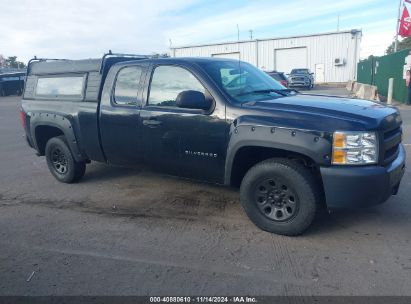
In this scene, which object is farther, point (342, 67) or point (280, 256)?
point (342, 67)

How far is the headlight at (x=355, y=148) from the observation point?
3.37 metres

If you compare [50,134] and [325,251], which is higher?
[50,134]

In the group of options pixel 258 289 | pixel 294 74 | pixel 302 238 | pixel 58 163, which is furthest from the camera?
pixel 294 74

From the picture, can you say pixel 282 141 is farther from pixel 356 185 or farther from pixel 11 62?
pixel 11 62

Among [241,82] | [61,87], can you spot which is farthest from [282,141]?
[61,87]

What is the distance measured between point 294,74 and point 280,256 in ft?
88.3

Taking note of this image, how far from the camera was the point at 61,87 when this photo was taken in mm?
5750

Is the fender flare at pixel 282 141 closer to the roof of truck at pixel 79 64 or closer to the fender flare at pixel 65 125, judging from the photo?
the roof of truck at pixel 79 64

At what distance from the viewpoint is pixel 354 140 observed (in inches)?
133

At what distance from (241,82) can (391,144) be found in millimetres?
1815

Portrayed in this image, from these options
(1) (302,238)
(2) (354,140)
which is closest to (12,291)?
(1) (302,238)

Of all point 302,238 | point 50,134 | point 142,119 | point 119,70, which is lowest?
point 302,238

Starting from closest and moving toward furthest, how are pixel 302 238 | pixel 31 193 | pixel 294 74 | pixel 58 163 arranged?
pixel 302 238 → pixel 31 193 → pixel 58 163 → pixel 294 74

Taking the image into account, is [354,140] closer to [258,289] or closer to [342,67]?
[258,289]
